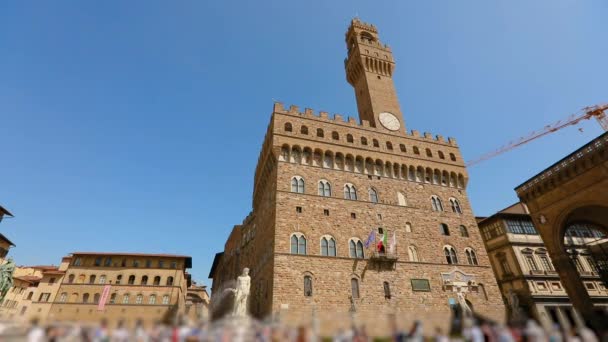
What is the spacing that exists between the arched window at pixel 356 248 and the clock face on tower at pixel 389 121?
12690 mm

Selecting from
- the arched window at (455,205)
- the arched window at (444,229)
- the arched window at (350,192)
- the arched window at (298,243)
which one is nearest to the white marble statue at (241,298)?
the arched window at (298,243)

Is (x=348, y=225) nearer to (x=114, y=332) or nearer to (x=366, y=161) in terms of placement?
(x=366, y=161)

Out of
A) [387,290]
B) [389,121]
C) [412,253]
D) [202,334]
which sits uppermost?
[389,121]

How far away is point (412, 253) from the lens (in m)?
23.8

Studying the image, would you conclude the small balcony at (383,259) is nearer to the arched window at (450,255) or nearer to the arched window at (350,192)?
the arched window at (350,192)

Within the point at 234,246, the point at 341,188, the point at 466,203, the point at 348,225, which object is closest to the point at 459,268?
the point at 466,203

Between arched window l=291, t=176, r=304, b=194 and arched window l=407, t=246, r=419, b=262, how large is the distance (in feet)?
30.9

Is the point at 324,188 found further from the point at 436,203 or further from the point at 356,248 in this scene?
the point at 436,203

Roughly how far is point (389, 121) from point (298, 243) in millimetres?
16218

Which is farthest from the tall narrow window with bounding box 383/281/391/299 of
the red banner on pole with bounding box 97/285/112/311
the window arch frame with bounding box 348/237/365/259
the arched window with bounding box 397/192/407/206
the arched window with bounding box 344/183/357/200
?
the red banner on pole with bounding box 97/285/112/311

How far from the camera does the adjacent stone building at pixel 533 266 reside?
28.0 meters

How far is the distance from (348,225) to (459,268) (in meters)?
9.46

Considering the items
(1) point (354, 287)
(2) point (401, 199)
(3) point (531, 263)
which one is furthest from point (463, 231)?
(1) point (354, 287)

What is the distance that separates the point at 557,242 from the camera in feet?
78.5
